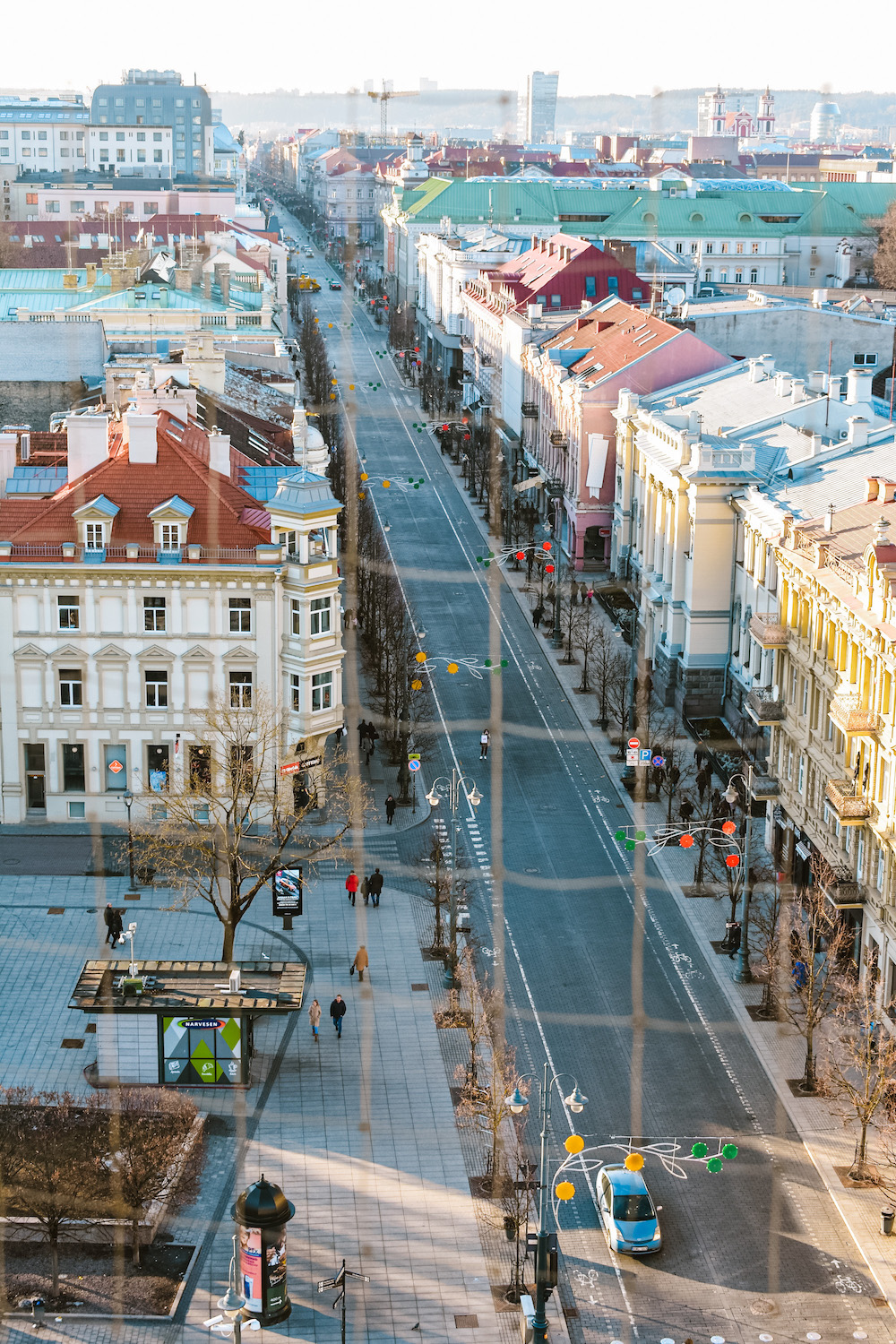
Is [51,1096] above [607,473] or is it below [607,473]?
below

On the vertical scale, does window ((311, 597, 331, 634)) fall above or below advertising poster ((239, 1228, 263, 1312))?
above

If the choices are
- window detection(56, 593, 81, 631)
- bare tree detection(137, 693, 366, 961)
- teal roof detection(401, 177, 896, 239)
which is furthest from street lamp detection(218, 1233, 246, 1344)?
teal roof detection(401, 177, 896, 239)

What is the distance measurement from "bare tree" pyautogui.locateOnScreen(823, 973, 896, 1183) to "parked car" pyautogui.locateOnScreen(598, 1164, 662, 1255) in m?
5.40

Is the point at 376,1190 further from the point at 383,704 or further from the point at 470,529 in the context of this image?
the point at 470,529

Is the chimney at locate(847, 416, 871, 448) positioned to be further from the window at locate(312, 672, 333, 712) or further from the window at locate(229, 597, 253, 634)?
the window at locate(229, 597, 253, 634)

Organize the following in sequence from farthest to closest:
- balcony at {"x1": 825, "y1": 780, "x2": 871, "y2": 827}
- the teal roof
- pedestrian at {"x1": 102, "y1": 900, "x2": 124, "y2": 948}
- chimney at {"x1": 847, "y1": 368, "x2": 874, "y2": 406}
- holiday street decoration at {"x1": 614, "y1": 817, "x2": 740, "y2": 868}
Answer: the teal roof, chimney at {"x1": 847, "y1": 368, "x2": 874, "y2": 406}, holiday street decoration at {"x1": 614, "y1": 817, "x2": 740, "y2": 868}, pedestrian at {"x1": 102, "y1": 900, "x2": 124, "y2": 948}, balcony at {"x1": 825, "y1": 780, "x2": 871, "y2": 827}

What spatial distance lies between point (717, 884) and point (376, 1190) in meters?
20.3

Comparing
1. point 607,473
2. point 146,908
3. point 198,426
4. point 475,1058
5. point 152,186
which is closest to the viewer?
point 475,1058

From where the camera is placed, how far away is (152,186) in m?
193

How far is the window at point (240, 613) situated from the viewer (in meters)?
63.0

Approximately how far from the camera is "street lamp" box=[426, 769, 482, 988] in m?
53.0

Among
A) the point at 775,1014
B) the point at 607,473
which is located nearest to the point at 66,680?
the point at 775,1014

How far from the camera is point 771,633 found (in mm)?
61125

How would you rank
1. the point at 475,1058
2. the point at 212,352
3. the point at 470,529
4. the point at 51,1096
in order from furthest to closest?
the point at 470,529 → the point at 212,352 → the point at 475,1058 → the point at 51,1096
